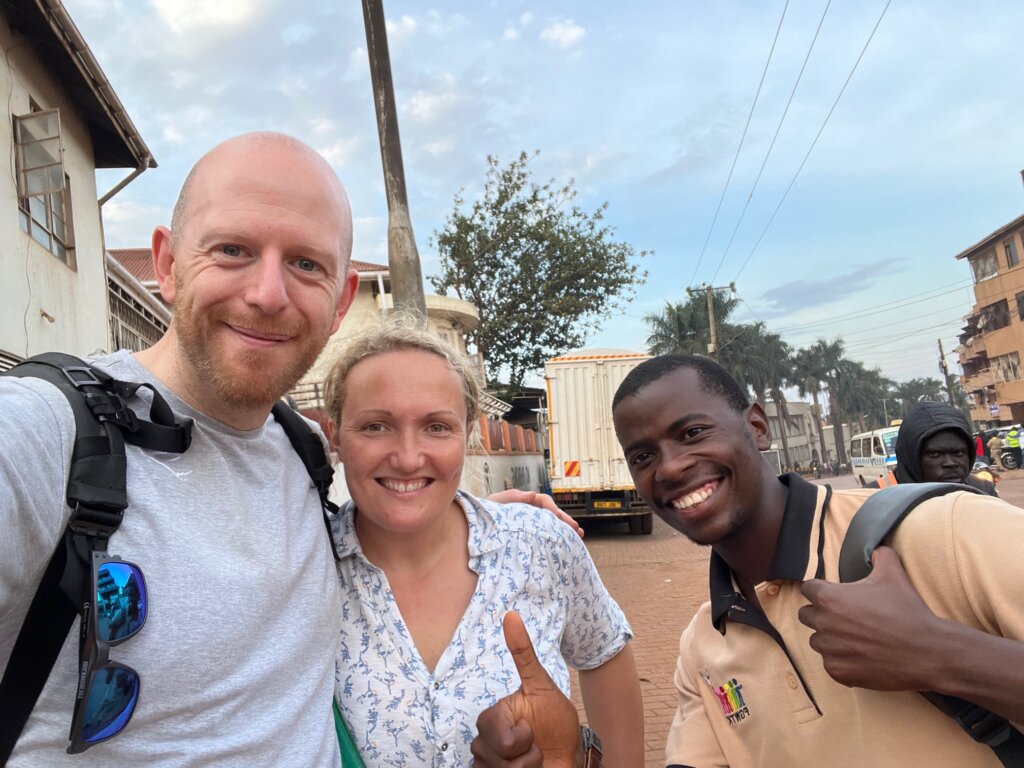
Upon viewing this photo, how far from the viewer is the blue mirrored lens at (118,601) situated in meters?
1.18

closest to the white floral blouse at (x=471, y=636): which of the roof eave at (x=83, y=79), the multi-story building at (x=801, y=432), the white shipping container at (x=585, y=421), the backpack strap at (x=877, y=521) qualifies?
the backpack strap at (x=877, y=521)

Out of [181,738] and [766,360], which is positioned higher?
[766,360]

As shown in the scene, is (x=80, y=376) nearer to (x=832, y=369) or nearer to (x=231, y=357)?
(x=231, y=357)

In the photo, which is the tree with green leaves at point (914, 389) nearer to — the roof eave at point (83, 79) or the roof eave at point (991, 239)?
the roof eave at point (991, 239)

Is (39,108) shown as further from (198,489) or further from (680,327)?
(680,327)

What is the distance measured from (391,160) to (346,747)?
5.38m

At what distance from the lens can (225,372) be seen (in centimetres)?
156

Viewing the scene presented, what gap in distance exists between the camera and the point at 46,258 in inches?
332

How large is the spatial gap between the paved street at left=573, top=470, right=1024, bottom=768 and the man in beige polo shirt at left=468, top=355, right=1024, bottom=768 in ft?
9.62

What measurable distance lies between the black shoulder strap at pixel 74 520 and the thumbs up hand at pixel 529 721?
2.55ft

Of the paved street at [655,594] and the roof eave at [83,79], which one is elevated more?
the roof eave at [83,79]

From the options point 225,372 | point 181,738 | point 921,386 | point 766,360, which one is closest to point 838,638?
point 181,738

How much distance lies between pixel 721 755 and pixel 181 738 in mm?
1208

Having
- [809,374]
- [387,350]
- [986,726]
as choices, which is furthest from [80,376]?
[809,374]
